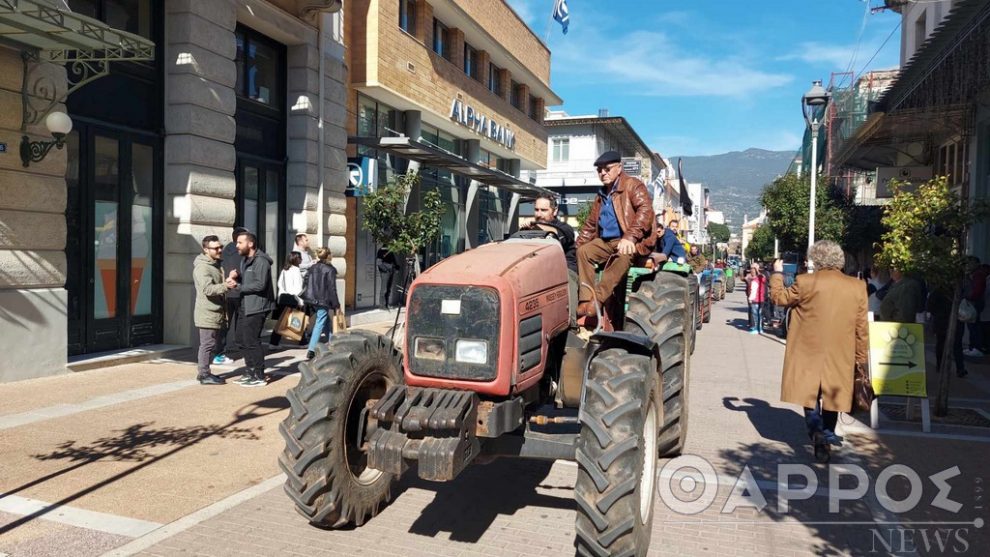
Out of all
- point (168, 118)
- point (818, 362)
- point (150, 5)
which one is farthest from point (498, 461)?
point (150, 5)

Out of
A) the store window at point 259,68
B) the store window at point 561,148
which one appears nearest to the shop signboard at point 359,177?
the store window at point 259,68

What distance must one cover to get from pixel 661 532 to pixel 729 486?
3.78 ft

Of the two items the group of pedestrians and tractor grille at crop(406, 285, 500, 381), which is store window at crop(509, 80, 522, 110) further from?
tractor grille at crop(406, 285, 500, 381)

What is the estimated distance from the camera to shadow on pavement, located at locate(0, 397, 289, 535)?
16.2ft

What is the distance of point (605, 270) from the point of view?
199 inches

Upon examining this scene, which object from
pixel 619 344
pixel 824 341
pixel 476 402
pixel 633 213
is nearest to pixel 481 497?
pixel 476 402

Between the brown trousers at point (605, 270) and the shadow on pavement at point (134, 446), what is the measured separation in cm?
336

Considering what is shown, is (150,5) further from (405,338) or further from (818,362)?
(818,362)

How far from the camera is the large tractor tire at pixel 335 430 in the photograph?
3801 mm

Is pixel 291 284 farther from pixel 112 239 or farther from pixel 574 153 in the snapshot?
pixel 574 153

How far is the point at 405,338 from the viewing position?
402 cm

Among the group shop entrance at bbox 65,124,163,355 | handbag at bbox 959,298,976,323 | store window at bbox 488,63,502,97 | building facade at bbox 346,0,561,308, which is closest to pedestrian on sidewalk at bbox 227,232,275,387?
shop entrance at bbox 65,124,163,355

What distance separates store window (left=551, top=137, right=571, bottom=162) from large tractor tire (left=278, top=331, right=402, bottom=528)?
45248 mm

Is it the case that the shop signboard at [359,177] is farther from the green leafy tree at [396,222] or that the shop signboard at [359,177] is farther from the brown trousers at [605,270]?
the brown trousers at [605,270]
